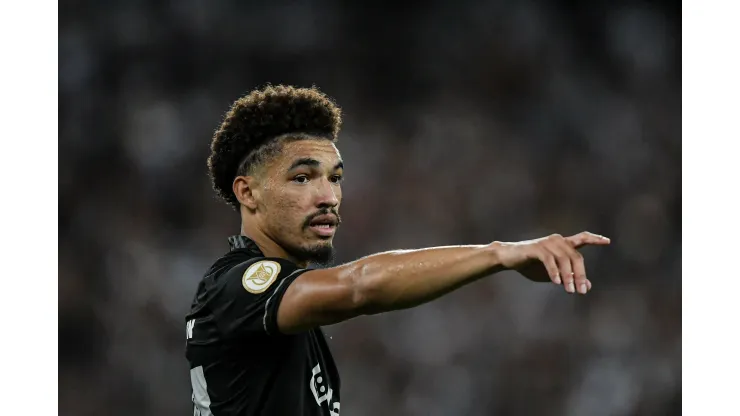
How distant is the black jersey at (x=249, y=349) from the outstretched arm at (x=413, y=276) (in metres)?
0.13

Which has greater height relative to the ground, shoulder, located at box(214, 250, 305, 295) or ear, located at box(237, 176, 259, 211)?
ear, located at box(237, 176, 259, 211)

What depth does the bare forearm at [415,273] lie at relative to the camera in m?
2.32

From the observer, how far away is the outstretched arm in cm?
225

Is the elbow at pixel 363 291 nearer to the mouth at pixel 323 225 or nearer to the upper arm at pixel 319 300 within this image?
the upper arm at pixel 319 300

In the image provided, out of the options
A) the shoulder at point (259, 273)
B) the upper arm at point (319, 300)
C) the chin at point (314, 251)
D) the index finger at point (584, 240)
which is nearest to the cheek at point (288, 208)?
the chin at point (314, 251)

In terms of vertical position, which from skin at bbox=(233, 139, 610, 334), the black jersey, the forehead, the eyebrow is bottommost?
the black jersey

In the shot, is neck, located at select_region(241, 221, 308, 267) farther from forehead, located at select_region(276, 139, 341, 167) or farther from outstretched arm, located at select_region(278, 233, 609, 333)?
outstretched arm, located at select_region(278, 233, 609, 333)

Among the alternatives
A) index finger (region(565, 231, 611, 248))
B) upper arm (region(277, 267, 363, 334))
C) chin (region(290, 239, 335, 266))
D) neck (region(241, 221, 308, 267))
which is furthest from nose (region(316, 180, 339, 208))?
index finger (region(565, 231, 611, 248))

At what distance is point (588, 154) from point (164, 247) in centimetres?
399

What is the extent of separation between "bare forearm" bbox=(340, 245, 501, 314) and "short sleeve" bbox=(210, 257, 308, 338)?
1.01ft

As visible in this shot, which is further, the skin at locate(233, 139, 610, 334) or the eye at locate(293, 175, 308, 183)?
the eye at locate(293, 175, 308, 183)

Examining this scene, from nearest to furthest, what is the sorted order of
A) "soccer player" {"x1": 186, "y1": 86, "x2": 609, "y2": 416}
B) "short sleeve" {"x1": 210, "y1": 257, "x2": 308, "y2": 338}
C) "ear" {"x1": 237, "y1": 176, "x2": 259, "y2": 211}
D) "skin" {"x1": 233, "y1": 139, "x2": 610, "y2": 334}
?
"skin" {"x1": 233, "y1": 139, "x2": 610, "y2": 334}
"soccer player" {"x1": 186, "y1": 86, "x2": 609, "y2": 416}
"short sleeve" {"x1": 210, "y1": 257, "x2": 308, "y2": 338}
"ear" {"x1": 237, "y1": 176, "x2": 259, "y2": 211}

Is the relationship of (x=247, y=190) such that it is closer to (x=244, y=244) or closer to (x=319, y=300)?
(x=244, y=244)

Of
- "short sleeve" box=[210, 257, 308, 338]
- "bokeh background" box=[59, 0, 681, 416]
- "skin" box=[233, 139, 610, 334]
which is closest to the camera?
"skin" box=[233, 139, 610, 334]
